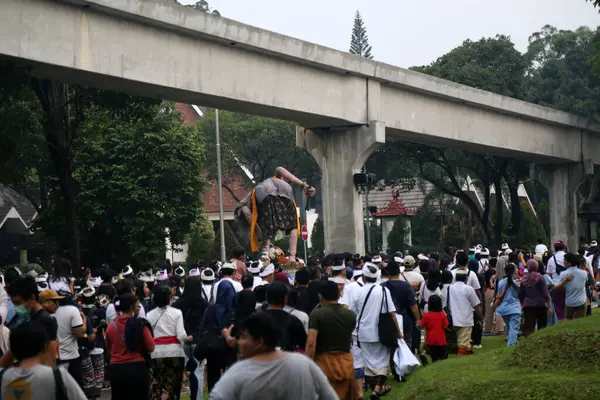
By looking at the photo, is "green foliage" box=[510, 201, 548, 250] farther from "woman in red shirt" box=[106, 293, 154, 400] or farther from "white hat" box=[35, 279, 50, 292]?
"woman in red shirt" box=[106, 293, 154, 400]

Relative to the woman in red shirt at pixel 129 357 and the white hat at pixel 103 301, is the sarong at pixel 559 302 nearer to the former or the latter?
the white hat at pixel 103 301

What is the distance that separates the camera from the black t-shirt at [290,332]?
1055 cm

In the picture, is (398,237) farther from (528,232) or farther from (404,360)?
(404,360)

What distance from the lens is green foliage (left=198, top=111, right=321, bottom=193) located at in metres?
61.1

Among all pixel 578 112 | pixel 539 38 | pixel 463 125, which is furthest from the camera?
pixel 539 38

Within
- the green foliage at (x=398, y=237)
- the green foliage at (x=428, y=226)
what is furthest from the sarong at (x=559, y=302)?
the green foliage at (x=428, y=226)

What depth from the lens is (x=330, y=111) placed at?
28531mm

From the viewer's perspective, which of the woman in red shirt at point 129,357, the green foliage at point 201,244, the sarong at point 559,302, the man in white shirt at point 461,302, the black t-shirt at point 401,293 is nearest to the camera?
the woman in red shirt at point 129,357

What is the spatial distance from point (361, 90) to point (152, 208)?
40.4 ft

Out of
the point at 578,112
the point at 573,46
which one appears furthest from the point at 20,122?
the point at 573,46

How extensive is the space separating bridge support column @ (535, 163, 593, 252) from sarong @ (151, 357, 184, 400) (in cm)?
3437

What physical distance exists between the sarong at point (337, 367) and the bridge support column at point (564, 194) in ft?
118

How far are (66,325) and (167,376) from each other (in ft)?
5.27

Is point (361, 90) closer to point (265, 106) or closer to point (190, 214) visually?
point (265, 106)
